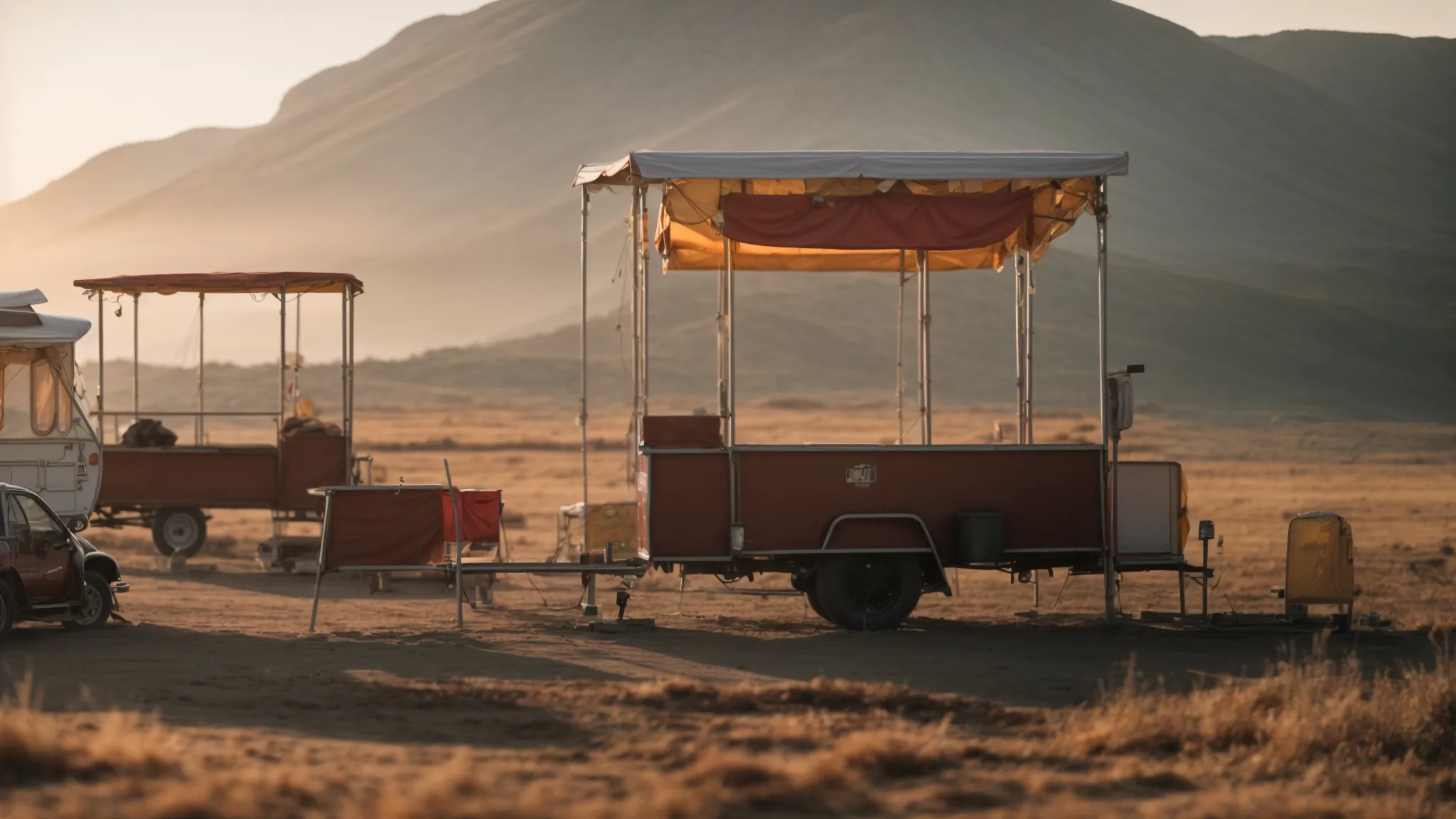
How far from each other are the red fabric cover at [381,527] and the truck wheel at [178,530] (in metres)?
9.65

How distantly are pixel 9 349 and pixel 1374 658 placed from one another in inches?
617

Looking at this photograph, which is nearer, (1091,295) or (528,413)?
(528,413)

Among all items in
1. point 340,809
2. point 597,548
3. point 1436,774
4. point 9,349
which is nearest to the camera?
point 340,809

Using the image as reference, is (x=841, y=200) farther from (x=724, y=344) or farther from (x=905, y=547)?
(x=905, y=547)

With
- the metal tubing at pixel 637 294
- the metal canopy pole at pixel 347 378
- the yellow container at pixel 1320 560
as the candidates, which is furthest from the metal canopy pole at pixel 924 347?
the metal canopy pole at pixel 347 378

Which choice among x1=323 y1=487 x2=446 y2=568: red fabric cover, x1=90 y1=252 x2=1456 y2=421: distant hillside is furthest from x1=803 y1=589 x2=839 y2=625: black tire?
x1=90 y1=252 x2=1456 y2=421: distant hillside

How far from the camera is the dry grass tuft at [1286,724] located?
10.9 metres

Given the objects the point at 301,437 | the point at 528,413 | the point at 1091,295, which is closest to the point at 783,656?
the point at 301,437

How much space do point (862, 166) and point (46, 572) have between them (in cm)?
813

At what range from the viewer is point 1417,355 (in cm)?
11112

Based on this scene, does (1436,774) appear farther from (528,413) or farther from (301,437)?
(528,413)

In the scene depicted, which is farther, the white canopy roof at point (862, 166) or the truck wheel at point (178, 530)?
the truck wheel at point (178, 530)

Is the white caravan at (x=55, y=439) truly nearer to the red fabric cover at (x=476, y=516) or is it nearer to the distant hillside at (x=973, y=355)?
the red fabric cover at (x=476, y=516)

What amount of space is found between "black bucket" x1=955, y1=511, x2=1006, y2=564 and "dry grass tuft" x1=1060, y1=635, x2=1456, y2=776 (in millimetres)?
3952
